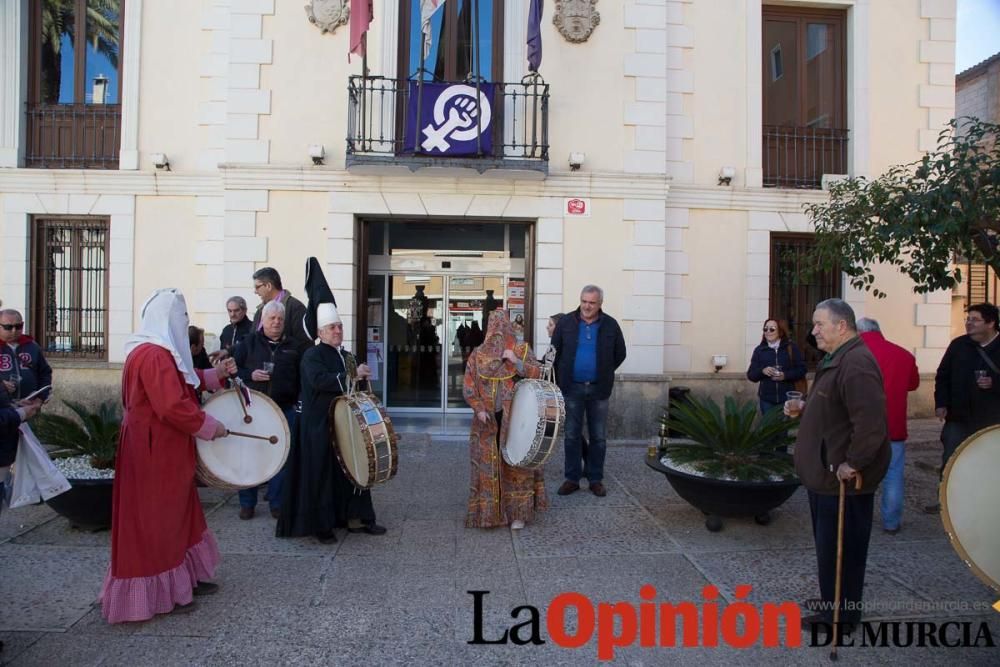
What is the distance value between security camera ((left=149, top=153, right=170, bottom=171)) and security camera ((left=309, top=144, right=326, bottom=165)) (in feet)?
7.07

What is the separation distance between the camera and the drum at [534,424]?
497cm

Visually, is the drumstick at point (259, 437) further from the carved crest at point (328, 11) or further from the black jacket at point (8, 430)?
the carved crest at point (328, 11)

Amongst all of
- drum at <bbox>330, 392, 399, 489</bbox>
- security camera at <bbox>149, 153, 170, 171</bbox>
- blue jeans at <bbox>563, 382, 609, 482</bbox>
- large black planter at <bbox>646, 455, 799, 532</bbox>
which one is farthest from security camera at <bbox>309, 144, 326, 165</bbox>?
large black planter at <bbox>646, 455, 799, 532</bbox>

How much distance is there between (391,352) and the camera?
11.0 metres

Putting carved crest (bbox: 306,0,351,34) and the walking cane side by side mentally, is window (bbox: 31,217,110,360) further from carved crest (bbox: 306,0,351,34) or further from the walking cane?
the walking cane

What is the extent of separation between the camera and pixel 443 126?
8984 millimetres

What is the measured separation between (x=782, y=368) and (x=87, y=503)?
21.4 feet

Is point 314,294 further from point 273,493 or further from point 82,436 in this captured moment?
point 82,436

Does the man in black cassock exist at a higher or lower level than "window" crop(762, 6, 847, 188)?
lower

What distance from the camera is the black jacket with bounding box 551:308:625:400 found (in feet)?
21.1

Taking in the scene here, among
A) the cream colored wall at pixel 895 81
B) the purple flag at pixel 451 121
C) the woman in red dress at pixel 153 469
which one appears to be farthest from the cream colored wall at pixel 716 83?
the woman in red dress at pixel 153 469

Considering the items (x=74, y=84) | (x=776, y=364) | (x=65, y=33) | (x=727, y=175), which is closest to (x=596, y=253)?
(x=727, y=175)

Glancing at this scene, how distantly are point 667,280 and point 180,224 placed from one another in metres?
7.05

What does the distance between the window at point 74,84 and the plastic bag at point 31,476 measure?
24.7ft
